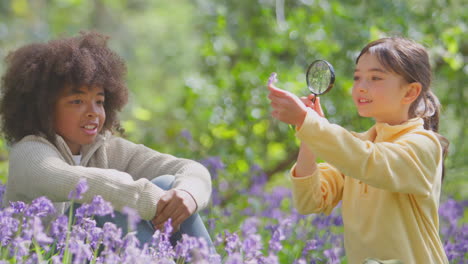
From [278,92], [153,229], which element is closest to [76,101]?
[153,229]

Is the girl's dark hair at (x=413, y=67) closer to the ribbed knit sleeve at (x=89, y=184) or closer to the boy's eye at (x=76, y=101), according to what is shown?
the ribbed knit sleeve at (x=89, y=184)

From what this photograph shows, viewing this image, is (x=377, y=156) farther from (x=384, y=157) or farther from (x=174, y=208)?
(x=174, y=208)

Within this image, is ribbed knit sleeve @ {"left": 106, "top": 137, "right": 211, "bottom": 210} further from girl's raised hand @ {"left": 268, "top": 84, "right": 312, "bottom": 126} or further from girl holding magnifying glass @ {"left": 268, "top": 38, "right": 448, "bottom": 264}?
girl's raised hand @ {"left": 268, "top": 84, "right": 312, "bottom": 126}

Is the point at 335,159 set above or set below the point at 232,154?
above

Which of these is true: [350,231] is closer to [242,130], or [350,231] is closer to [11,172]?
[11,172]

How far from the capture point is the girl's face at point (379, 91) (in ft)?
7.27

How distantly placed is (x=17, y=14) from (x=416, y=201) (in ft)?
41.0

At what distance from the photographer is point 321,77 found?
2.20 m

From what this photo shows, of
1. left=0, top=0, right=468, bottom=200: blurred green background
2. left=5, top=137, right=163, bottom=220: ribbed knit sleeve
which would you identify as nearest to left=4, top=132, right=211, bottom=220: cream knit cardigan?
left=5, top=137, right=163, bottom=220: ribbed knit sleeve

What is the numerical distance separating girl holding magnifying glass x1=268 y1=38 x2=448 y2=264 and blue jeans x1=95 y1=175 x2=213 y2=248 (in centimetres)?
43

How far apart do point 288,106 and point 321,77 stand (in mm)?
293

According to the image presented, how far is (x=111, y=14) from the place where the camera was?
14.7 metres

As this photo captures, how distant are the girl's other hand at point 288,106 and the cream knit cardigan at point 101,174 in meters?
0.65

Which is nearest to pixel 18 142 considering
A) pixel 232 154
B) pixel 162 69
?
pixel 232 154
